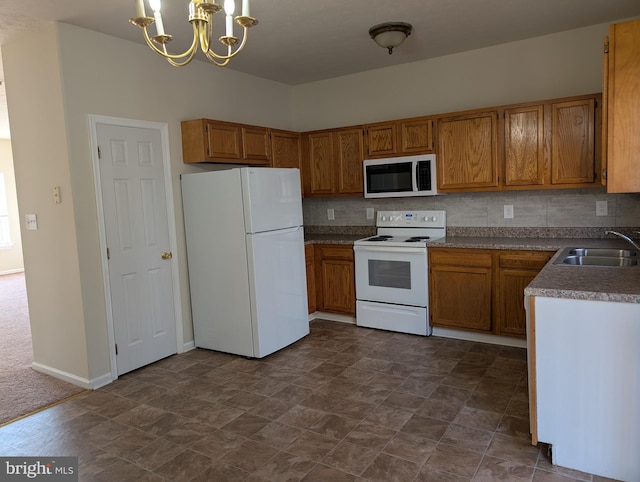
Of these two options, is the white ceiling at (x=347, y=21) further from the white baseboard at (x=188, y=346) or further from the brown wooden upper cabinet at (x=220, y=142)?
the white baseboard at (x=188, y=346)

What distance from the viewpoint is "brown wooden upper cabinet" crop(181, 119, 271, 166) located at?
396cm

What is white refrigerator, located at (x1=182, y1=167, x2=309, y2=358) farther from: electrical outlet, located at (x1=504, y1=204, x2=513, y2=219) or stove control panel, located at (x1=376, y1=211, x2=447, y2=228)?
electrical outlet, located at (x1=504, y1=204, x2=513, y2=219)

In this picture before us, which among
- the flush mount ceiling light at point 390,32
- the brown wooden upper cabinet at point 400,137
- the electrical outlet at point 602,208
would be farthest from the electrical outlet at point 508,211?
the flush mount ceiling light at point 390,32

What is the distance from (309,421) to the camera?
277cm

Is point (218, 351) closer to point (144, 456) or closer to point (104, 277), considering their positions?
point (104, 277)

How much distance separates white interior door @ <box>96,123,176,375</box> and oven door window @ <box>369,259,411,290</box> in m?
1.85

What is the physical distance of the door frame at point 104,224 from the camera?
3.38 metres

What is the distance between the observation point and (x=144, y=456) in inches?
97.4

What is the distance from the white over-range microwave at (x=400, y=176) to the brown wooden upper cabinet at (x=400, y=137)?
78mm

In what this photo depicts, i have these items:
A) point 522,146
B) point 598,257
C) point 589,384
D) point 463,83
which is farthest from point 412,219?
point 589,384

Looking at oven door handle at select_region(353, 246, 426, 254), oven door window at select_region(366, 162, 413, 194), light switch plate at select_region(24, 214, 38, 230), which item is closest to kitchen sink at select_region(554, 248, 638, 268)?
oven door handle at select_region(353, 246, 426, 254)

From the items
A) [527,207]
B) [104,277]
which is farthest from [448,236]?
[104,277]

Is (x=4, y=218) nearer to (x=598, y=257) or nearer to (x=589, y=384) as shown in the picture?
(x=598, y=257)

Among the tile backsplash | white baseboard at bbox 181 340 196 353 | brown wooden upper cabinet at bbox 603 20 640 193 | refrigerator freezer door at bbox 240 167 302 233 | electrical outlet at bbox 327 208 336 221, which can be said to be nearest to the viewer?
brown wooden upper cabinet at bbox 603 20 640 193
